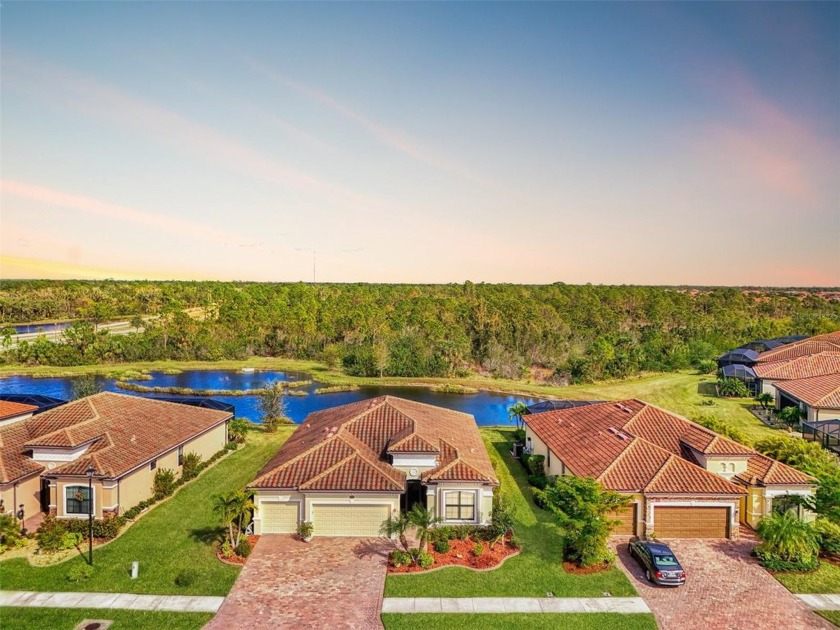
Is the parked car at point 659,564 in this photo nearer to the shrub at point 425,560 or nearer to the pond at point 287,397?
the shrub at point 425,560

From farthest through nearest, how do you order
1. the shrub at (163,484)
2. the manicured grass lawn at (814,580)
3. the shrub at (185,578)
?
the shrub at (163,484), the manicured grass lawn at (814,580), the shrub at (185,578)

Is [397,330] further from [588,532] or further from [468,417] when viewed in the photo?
[588,532]

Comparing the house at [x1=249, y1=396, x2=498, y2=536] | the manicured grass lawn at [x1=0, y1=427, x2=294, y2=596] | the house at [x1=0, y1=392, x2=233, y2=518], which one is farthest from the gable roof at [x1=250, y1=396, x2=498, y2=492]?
the house at [x1=0, y1=392, x2=233, y2=518]

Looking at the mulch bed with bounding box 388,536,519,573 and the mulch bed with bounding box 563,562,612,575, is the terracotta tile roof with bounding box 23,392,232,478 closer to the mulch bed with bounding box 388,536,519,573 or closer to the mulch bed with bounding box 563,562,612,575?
the mulch bed with bounding box 388,536,519,573

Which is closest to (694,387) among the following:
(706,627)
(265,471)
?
(706,627)

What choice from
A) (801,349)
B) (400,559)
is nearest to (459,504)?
(400,559)

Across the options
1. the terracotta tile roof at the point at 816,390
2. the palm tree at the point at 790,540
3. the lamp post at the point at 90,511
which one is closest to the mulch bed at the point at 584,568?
the palm tree at the point at 790,540
